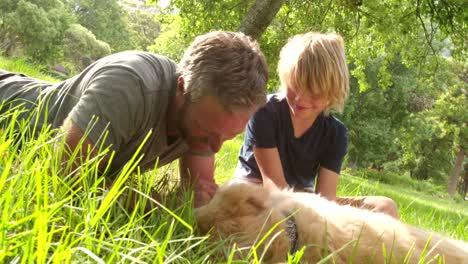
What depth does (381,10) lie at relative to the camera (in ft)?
34.8

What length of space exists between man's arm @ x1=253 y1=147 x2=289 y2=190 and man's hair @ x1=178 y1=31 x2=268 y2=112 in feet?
3.45

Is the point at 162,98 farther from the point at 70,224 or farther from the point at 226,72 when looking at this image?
the point at 70,224

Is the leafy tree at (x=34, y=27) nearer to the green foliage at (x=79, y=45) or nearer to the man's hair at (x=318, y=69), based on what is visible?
the green foliage at (x=79, y=45)

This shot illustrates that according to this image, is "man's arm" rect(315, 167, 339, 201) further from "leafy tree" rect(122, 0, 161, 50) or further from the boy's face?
"leafy tree" rect(122, 0, 161, 50)

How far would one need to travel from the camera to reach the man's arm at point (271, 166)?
348cm

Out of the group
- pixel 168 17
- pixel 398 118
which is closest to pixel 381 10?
pixel 168 17

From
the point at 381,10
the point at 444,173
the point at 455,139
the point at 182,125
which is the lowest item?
the point at 444,173

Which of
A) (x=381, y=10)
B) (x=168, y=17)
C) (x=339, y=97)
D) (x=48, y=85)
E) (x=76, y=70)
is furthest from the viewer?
(x=76, y=70)

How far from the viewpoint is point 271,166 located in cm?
354

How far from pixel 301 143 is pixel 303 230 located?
186 centimetres

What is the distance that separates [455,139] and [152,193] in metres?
33.4

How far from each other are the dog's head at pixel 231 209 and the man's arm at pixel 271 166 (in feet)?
4.38

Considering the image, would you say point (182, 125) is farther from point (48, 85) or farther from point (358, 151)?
point (358, 151)

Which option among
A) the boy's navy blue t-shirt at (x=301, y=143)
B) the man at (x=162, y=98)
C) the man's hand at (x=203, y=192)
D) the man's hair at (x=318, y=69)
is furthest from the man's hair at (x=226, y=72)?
the boy's navy blue t-shirt at (x=301, y=143)
